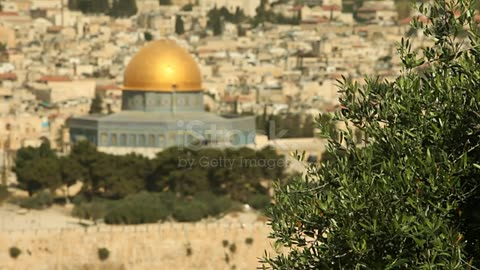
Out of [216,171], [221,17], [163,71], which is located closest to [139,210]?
[216,171]

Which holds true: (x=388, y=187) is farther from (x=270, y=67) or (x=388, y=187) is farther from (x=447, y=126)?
(x=270, y=67)

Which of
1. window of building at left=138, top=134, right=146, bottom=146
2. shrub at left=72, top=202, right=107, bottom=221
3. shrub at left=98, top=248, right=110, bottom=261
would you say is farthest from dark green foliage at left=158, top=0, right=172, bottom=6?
shrub at left=98, top=248, right=110, bottom=261

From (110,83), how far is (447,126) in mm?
58957

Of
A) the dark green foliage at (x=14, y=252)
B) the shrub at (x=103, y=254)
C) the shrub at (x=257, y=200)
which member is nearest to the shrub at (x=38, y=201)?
the shrub at (x=257, y=200)

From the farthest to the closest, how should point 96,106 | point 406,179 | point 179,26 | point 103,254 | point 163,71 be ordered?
point 179,26 → point 96,106 → point 163,71 → point 103,254 → point 406,179

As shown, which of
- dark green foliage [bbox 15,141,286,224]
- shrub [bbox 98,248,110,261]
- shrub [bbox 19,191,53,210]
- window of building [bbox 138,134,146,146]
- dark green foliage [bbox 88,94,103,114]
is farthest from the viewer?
dark green foliage [bbox 88,94,103,114]

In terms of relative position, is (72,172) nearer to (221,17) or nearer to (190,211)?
(190,211)

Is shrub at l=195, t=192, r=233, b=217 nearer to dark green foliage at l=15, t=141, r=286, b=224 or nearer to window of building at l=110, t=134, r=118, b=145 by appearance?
dark green foliage at l=15, t=141, r=286, b=224

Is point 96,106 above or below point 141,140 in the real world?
below

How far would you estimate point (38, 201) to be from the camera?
36031 millimetres

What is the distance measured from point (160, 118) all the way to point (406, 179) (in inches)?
1323

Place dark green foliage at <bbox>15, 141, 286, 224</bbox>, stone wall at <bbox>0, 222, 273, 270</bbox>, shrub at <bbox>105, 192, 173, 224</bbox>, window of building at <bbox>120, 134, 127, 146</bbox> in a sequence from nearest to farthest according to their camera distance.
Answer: stone wall at <bbox>0, 222, 273, 270</bbox> < shrub at <bbox>105, 192, 173, 224</bbox> < dark green foliage at <bbox>15, 141, 286, 224</bbox> < window of building at <bbox>120, 134, 127, 146</bbox>

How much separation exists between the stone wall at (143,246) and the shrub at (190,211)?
143cm

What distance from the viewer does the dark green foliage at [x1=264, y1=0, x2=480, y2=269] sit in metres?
9.84
